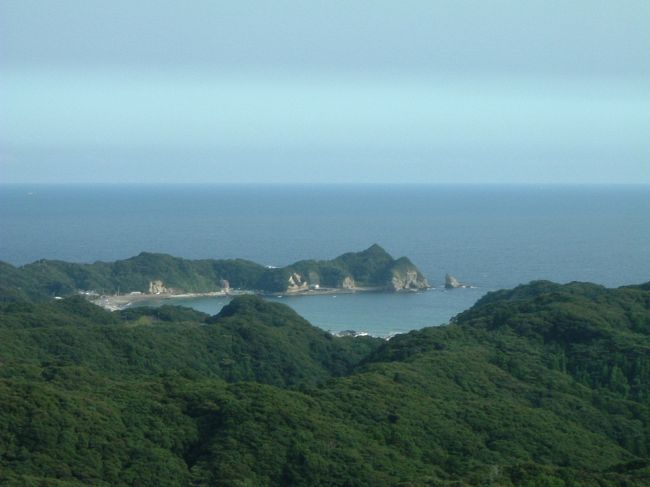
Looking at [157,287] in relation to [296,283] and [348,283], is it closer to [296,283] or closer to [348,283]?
[296,283]

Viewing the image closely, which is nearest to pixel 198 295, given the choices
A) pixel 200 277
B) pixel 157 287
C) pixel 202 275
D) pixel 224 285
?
pixel 200 277

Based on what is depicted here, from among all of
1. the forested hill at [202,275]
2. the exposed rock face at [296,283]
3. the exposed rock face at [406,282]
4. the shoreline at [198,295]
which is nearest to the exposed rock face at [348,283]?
the forested hill at [202,275]

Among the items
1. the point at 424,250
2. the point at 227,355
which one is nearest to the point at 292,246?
the point at 424,250

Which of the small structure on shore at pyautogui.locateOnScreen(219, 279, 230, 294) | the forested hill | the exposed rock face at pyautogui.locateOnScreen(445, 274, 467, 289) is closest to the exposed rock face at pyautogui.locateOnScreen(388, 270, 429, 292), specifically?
the forested hill

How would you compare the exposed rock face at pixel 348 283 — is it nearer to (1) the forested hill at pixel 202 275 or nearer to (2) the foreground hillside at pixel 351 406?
(1) the forested hill at pixel 202 275

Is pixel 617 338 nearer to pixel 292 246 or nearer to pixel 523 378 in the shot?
pixel 523 378

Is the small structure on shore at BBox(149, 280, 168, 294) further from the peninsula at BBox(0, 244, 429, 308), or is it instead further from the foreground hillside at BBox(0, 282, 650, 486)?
the foreground hillside at BBox(0, 282, 650, 486)
